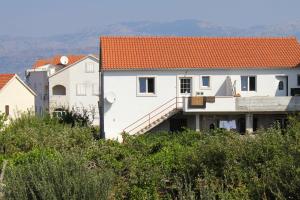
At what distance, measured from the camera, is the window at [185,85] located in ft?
160

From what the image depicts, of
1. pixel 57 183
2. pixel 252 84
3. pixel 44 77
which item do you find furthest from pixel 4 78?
pixel 57 183

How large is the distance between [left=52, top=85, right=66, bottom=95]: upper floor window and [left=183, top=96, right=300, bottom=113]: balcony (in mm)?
47580

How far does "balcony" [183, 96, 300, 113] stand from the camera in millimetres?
46469

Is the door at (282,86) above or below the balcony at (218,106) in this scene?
Result: above

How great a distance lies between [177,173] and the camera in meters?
20.5

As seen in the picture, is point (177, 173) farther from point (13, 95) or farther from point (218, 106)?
point (13, 95)

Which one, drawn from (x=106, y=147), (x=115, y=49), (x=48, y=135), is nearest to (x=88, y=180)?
(x=106, y=147)

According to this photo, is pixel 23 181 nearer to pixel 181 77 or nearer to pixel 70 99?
pixel 181 77

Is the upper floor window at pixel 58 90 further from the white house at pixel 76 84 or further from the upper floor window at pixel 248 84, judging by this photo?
the upper floor window at pixel 248 84

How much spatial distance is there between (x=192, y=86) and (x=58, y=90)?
45.8m

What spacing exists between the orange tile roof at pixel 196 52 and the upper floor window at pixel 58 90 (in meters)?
41.3

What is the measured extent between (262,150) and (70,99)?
2891 inches

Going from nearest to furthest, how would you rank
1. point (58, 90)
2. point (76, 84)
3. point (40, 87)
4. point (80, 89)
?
point (76, 84) → point (80, 89) → point (58, 90) → point (40, 87)

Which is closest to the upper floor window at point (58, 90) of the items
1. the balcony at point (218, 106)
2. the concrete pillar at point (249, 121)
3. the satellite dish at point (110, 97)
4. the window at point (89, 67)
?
the window at point (89, 67)
